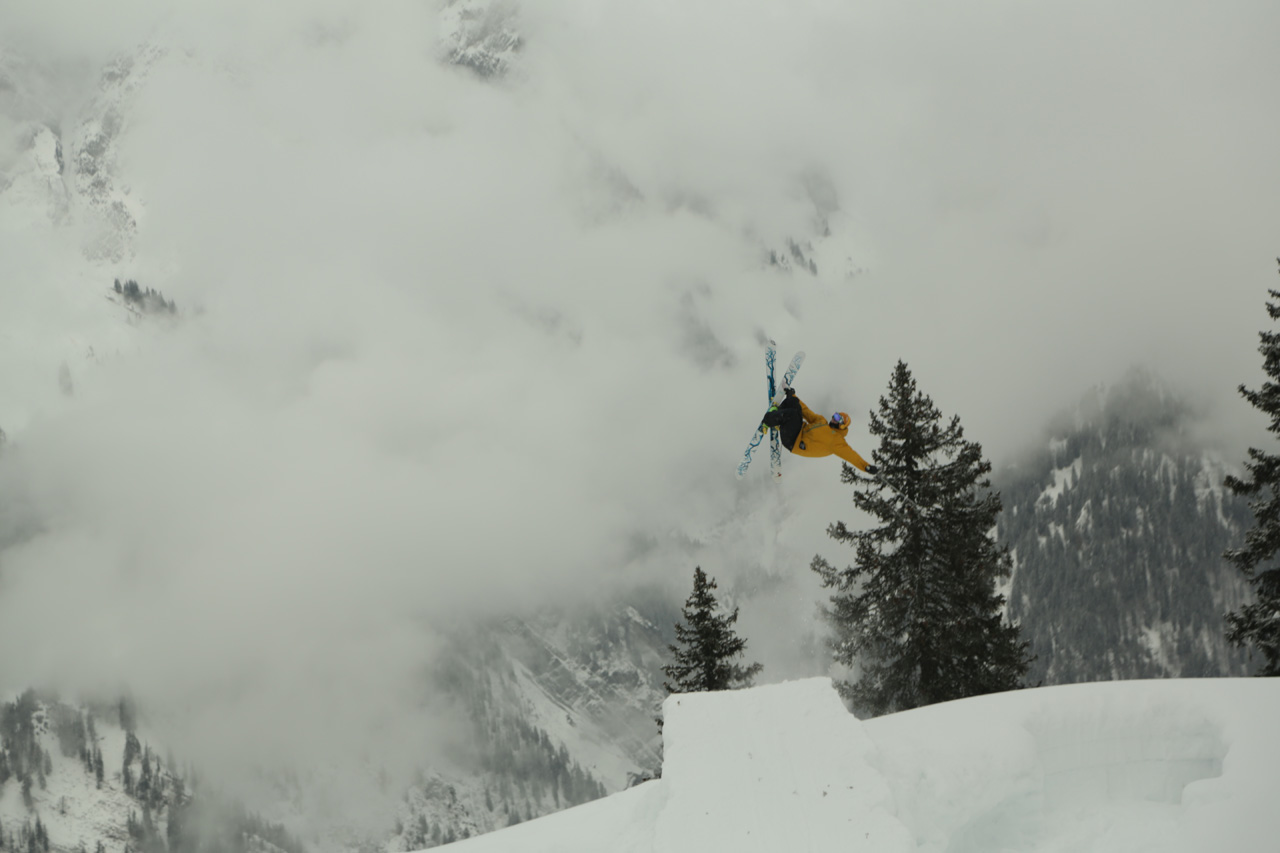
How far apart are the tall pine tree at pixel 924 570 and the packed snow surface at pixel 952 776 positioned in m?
7.73

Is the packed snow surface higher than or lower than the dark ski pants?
lower

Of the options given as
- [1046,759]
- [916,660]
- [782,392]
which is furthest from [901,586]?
[1046,759]

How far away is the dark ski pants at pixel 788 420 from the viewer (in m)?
20.5

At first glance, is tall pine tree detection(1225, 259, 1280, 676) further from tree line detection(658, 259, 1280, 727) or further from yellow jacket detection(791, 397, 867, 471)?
yellow jacket detection(791, 397, 867, 471)

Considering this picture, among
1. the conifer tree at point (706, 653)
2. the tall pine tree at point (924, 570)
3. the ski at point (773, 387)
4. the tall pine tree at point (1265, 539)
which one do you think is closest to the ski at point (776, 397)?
the ski at point (773, 387)

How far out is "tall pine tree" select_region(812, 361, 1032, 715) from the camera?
24.1 metres

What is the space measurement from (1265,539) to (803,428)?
11.0 meters

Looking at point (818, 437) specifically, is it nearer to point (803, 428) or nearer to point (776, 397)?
point (803, 428)

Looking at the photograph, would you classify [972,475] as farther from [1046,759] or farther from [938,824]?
[938,824]

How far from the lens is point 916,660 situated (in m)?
24.9

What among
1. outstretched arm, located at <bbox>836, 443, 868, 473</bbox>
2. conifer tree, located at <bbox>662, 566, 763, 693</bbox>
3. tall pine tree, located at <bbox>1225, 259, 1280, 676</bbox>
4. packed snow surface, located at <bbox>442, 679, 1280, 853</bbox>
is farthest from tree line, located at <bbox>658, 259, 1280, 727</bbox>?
packed snow surface, located at <bbox>442, 679, 1280, 853</bbox>

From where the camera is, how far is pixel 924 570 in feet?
78.6

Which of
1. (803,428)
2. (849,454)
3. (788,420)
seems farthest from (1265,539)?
(788,420)

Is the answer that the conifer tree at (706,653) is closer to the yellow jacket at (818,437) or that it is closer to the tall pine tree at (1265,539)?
the yellow jacket at (818,437)
